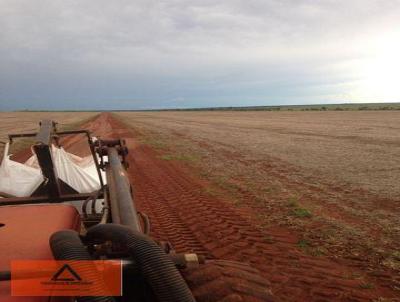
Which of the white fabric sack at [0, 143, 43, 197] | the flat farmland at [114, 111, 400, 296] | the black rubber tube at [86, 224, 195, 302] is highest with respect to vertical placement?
the black rubber tube at [86, 224, 195, 302]

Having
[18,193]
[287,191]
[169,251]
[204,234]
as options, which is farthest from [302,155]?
[169,251]

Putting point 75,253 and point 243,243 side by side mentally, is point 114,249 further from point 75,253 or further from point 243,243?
point 243,243

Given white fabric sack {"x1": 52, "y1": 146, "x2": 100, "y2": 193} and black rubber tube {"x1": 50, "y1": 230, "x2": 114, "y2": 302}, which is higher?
black rubber tube {"x1": 50, "y1": 230, "x2": 114, "y2": 302}

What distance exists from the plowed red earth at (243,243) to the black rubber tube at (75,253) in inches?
104

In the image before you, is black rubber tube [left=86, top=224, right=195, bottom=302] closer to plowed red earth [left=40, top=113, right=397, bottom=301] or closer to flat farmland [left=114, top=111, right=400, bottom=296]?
plowed red earth [left=40, top=113, right=397, bottom=301]

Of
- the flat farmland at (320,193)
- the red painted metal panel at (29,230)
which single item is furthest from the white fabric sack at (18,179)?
the flat farmland at (320,193)

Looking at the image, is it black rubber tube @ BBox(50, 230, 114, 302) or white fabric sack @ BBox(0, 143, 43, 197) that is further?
white fabric sack @ BBox(0, 143, 43, 197)

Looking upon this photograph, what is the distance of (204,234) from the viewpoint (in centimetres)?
599

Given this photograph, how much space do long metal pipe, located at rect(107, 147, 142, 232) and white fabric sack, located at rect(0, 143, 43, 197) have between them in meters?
1.71

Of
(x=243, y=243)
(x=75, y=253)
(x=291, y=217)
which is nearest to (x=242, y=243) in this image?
(x=243, y=243)

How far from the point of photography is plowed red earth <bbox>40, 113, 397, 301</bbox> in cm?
424

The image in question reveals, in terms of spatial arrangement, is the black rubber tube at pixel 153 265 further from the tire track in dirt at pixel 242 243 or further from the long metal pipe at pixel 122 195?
the tire track in dirt at pixel 242 243

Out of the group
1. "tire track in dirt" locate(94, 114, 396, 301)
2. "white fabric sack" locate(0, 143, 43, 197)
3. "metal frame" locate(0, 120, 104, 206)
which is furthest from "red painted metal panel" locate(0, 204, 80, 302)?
"tire track in dirt" locate(94, 114, 396, 301)

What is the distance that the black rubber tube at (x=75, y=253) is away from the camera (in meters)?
1.71
